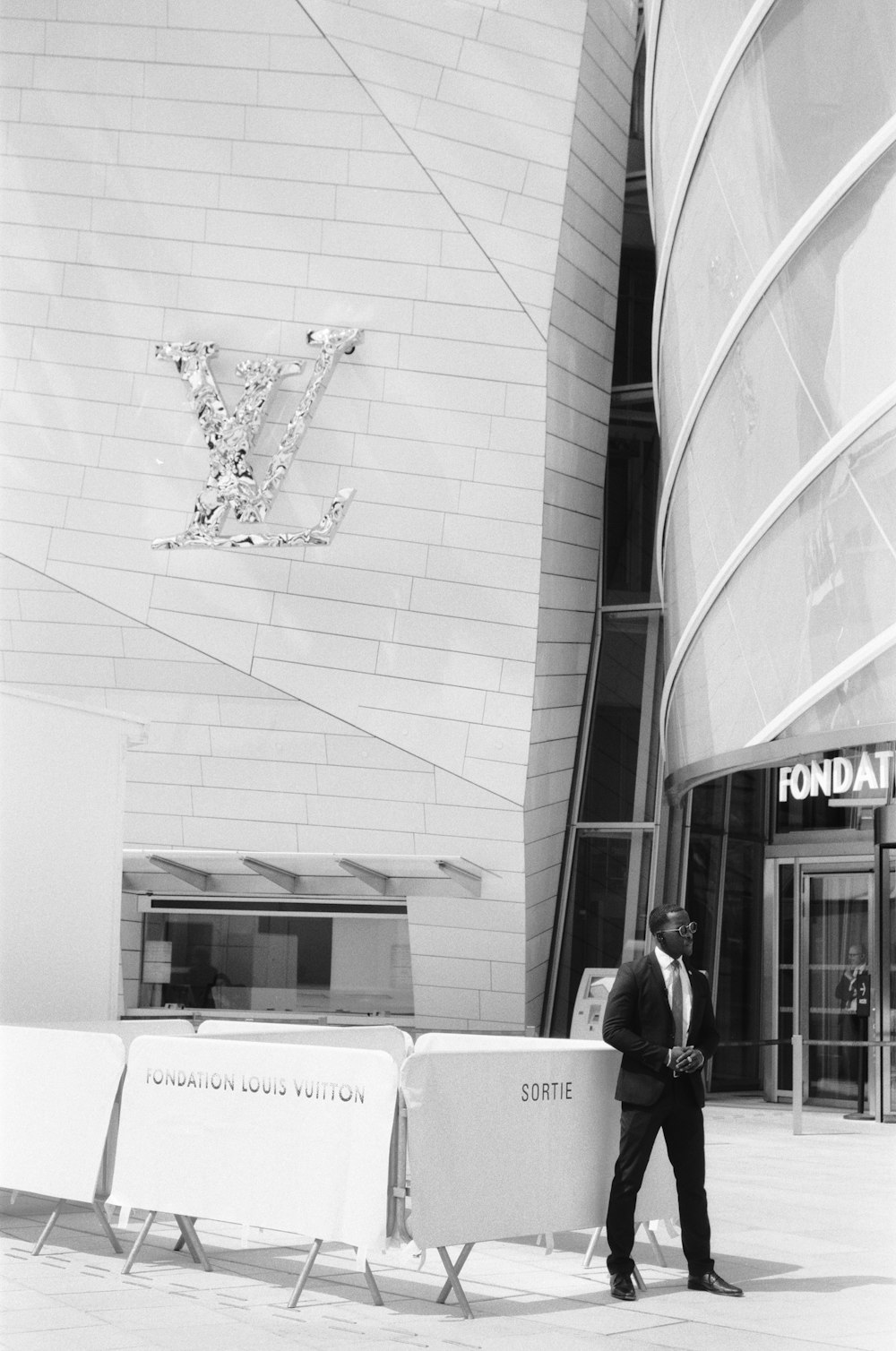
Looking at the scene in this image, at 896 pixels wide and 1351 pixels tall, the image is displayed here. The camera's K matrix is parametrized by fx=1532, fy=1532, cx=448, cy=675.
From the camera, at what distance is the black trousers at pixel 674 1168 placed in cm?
747

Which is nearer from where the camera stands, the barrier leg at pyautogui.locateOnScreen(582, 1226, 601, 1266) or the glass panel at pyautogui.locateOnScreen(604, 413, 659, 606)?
the barrier leg at pyautogui.locateOnScreen(582, 1226, 601, 1266)

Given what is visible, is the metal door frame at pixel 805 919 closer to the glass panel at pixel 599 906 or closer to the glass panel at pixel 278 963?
the glass panel at pixel 599 906

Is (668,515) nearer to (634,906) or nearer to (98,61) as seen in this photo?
(634,906)

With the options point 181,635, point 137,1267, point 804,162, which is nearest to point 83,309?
point 181,635

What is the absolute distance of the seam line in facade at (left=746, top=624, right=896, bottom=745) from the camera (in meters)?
12.9

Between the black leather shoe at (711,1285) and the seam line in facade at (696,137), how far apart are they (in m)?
12.2

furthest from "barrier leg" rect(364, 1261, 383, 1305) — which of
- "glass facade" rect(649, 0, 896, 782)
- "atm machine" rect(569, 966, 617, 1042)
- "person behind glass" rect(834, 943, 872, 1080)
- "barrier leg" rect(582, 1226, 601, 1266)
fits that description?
"person behind glass" rect(834, 943, 872, 1080)

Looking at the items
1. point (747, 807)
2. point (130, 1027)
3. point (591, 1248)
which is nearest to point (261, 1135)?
point (591, 1248)

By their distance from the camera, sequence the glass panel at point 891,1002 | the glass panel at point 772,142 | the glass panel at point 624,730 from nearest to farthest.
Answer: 1. the glass panel at point 772,142
2. the glass panel at point 891,1002
3. the glass panel at point 624,730

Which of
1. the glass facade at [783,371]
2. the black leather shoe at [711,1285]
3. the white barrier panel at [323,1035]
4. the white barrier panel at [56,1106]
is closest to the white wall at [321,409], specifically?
the glass facade at [783,371]

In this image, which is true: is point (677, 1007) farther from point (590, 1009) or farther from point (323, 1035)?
point (590, 1009)

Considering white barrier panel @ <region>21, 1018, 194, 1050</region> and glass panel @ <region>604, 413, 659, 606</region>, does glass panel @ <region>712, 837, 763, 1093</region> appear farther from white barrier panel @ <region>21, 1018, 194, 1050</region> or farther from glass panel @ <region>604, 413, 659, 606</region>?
white barrier panel @ <region>21, 1018, 194, 1050</region>

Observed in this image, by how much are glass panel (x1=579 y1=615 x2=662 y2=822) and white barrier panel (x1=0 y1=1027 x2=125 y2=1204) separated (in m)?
12.9

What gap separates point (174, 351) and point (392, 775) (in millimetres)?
5923
